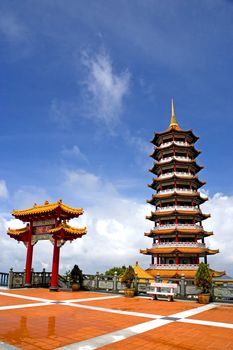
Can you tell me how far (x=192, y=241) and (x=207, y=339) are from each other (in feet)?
96.8

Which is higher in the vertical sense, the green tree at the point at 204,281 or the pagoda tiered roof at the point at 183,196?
the pagoda tiered roof at the point at 183,196

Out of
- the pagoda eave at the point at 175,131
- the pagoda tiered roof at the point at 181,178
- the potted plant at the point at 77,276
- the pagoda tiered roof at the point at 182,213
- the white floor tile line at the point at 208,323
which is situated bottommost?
the white floor tile line at the point at 208,323

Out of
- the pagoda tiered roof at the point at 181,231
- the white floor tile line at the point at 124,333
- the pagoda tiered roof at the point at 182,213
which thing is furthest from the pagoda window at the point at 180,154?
the white floor tile line at the point at 124,333

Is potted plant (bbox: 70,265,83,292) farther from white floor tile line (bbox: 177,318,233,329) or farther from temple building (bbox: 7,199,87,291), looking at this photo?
white floor tile line (bbox: 177,318,233,329)

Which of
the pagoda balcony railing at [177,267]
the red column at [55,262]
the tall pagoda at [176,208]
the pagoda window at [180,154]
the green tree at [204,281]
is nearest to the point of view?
the green tree at [204,281]

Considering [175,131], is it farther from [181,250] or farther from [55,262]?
[55,262]

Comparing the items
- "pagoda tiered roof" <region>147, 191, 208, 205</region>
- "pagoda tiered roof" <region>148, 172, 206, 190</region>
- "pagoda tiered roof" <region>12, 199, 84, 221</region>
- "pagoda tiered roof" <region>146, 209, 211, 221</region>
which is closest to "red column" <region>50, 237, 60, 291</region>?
"pagoda tiered roof" <region>12, 199, 84, 221</region>

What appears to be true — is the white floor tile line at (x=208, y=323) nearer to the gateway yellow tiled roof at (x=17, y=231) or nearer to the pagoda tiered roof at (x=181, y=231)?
the gateway yellow tiled roof at (x=17, y=231)

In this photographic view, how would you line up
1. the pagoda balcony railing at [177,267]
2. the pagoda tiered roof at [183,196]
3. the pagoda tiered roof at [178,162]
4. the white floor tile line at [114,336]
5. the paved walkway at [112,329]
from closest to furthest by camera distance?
the white floor tile line at [114,336]
the paved walkway at [112,329]
the pagoda balcony railing at [177,267]
the pagoda tiered roof at [183,196]
the pagoda tiered roof at [178,162]

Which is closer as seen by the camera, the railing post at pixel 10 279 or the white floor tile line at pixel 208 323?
the white floor tile line at pixel 208 323

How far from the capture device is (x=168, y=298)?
17.0m

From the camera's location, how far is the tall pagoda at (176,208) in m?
33.5

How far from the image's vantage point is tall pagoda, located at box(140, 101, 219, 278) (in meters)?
33.5

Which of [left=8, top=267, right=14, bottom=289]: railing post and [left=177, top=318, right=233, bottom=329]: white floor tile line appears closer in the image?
[left=177, top=318, right=233, bottom=329]: white floor tile line
